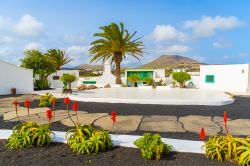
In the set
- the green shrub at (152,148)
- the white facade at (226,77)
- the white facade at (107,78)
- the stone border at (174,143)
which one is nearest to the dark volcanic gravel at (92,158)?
the green shrub at (152,148)

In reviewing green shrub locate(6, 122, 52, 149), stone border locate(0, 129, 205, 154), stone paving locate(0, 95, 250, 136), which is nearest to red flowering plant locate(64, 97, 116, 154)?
stone border locate(0, 129, 205, 154)

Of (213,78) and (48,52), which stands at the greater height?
(48,52)

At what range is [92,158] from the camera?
4.22m

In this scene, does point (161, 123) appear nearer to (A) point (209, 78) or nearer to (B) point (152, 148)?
(B) point (152, 148)

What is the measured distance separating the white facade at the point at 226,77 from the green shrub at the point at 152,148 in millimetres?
19733

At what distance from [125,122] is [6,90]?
546 inches

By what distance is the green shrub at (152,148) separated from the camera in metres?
4.14

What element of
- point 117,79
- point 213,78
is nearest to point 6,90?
point 117,79

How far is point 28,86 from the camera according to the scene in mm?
18406

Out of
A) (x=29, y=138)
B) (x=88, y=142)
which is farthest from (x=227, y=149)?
(x=29, y=138)

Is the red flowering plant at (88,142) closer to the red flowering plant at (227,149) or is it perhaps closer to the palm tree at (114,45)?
the red flowering plant at (227,149)

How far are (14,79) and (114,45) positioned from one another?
14.2m

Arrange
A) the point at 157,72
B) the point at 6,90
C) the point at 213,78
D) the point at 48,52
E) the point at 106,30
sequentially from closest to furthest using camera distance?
the point at 6,90
the point at 213,78
the point at 106,30
the point at 157,72
the point at 48,52

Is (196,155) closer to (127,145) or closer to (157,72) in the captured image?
(127,145)
